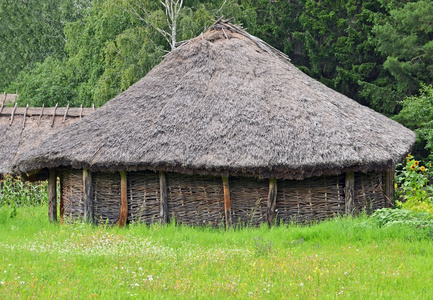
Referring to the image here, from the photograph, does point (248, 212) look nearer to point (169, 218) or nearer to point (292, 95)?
point (169, 218)

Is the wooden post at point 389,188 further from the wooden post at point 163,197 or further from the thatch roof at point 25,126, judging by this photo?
the thatch roof at point 25,126

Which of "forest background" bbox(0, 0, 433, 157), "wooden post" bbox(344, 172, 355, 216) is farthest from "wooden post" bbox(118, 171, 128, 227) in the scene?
"forest background" bbox(0, 0, 433, 157)

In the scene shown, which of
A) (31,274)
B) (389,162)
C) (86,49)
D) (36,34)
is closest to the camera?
(31,274)

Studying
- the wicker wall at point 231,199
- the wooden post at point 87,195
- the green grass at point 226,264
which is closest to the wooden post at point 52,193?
the wooden post at point 87,195

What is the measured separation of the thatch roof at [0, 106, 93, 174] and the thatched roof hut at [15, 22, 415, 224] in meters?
7.01

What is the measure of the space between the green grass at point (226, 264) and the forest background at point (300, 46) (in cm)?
1051

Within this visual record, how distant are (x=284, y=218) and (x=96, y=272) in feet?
17.3

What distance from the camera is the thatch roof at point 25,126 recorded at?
19375 mm

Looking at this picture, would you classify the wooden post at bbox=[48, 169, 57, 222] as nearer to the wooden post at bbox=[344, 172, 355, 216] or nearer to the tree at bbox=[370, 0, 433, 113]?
Answer: the wooden post at bbox=[344, 172, 355, 216]

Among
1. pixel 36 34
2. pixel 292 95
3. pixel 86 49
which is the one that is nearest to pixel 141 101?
pixel 292 95

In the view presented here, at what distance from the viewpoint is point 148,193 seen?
12.2m

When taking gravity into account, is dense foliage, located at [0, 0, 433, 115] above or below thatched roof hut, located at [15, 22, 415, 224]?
above

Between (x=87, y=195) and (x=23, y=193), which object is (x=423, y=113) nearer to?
(x=87, y=195)

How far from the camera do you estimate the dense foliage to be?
20.8 meters
